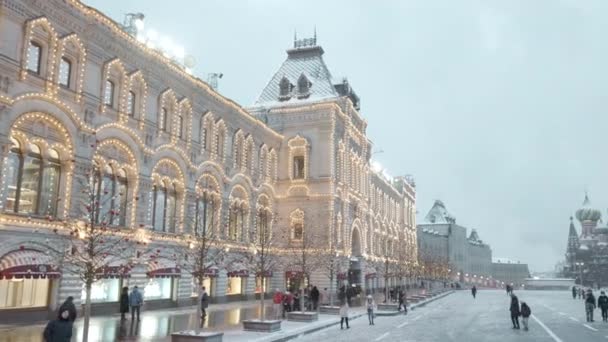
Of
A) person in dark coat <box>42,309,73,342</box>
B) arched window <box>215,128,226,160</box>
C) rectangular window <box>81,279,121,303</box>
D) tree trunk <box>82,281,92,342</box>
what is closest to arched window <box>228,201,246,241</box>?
arched window <box>215,128,226,160</box>

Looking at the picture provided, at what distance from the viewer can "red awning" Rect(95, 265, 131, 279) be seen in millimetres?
17644

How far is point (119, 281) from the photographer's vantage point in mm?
30547

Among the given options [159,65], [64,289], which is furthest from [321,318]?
[159,65]

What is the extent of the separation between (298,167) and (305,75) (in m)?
10.3

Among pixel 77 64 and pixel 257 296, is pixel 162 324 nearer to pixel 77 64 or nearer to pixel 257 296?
pixel 77 64

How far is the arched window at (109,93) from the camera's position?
30766mm

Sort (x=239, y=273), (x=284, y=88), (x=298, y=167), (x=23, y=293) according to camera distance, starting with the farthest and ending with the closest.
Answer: (x=284, y=88) < (x=298, y=167) < (x=239, y=273) < (x=23, y=293)

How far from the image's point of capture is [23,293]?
2447 cm

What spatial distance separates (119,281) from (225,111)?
1723 centimetres

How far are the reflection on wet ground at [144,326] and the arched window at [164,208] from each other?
18.6 feet

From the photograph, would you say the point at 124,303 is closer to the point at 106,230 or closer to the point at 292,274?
the point at 106,230

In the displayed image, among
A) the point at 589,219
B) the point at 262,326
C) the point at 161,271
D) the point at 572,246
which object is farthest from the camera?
the point at 572,246

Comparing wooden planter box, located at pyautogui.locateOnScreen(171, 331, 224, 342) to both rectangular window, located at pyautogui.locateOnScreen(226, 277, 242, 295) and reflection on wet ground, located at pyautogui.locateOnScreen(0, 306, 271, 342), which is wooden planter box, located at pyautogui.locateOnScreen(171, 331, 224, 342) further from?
rectangular window, located at pyautogui.locateOnScreen(226, 277, 242, 295)

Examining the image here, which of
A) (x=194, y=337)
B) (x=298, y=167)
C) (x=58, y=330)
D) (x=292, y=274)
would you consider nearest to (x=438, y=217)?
(x=298, y=167)
